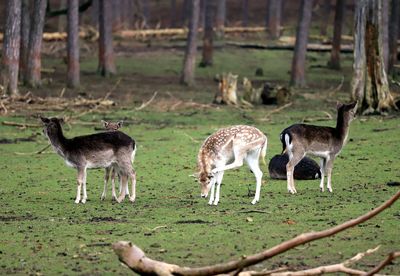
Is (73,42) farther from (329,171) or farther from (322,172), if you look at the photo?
Result: (329,171)

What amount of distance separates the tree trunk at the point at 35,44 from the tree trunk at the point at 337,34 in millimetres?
12921

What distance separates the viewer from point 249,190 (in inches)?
595

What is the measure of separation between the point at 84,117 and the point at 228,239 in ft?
50.5

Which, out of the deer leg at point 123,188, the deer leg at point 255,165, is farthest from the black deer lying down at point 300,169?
the deer leg at point 123,188

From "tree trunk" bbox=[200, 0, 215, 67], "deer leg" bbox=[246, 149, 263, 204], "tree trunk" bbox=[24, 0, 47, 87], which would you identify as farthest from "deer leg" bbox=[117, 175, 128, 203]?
"tree trunk" bbox=[200, 0, 215, 67]

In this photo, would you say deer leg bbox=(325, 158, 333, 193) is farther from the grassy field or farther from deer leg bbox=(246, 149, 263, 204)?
deer leg bbox=(246, 149, 263, 204)

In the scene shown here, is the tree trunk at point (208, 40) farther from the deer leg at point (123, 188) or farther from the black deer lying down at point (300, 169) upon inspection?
the deer leg at point (123, 188)

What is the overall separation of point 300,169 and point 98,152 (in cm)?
360

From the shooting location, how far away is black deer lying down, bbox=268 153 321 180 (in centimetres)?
1625

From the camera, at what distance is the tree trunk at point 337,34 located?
133 feet

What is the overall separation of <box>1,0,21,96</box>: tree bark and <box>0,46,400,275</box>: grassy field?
427 cm

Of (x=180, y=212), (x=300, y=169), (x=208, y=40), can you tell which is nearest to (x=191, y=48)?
(x=208, y=40)

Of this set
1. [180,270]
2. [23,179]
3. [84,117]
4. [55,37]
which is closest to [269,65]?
[55,37]

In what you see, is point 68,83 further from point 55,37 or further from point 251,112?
point 55,37
